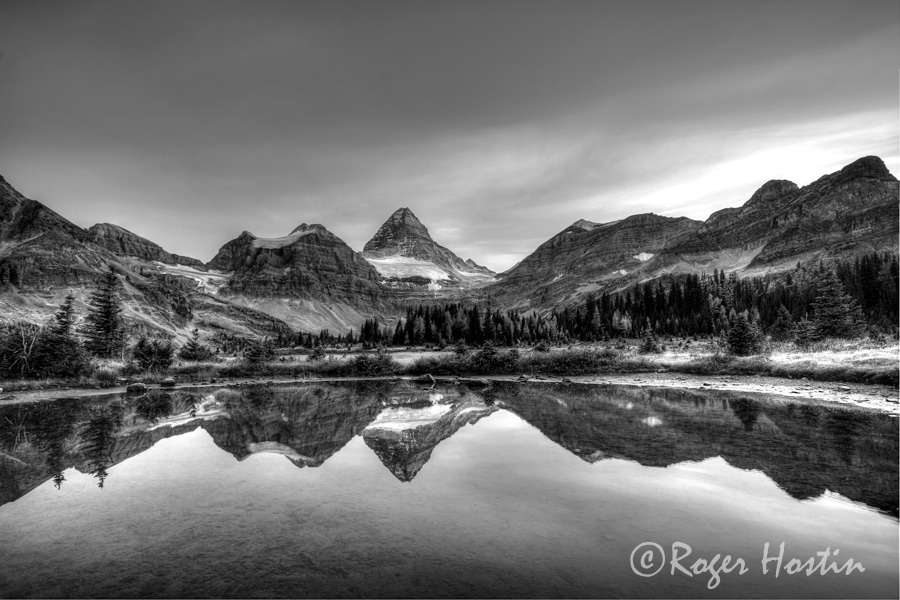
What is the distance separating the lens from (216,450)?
75.4 ft

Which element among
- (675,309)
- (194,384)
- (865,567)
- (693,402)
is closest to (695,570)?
(865,567)

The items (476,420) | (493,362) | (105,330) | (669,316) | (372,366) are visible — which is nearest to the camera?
(476,420)

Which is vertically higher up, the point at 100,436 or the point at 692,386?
the point at 100,436

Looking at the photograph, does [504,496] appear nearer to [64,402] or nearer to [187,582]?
[187,582]

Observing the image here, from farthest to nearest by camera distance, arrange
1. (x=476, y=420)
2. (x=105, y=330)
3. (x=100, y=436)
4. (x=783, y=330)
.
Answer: (x=783, y=330) < (x=105, y=330) < (x=476, y=420) < (x=100, y=436)

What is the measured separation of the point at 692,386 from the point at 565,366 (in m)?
21.2

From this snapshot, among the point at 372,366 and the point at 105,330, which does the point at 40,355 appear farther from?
the point at 372,366

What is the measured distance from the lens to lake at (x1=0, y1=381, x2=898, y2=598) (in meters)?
9.24

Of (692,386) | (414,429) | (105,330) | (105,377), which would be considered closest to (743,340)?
(692,386)


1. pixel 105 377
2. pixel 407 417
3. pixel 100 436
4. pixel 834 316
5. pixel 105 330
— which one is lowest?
pixel 407 417

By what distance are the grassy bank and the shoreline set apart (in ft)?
4.31

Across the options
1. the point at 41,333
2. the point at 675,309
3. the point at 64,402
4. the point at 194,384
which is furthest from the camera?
the point at 675,309

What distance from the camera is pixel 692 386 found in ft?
148

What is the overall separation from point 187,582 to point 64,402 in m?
40.0
